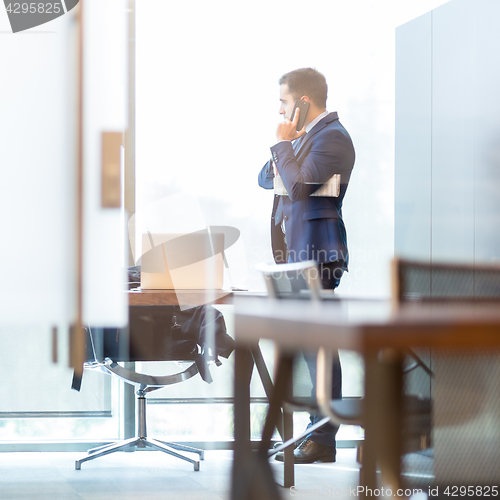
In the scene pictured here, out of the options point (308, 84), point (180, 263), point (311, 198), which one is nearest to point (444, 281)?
point (180, 263)

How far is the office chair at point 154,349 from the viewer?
277 centimetres

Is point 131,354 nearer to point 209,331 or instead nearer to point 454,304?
point 209,331

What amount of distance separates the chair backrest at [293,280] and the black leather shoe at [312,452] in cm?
117

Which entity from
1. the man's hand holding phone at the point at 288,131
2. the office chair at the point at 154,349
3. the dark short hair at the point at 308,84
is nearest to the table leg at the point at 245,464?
the office chair at the point at 154,349

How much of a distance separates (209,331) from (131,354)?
353mm

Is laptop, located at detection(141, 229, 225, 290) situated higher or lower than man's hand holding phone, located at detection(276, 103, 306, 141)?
lower

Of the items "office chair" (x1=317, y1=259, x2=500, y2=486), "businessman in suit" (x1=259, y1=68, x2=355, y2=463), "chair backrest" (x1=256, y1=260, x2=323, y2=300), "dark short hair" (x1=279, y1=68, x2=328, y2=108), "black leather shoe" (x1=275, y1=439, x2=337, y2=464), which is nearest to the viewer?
"office chair" (x1=317, y1=259, x2=500, y2=486)

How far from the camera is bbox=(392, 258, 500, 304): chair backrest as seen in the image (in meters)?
1.22

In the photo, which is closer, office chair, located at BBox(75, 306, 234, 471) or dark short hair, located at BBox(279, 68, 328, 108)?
office chair, located at BBox(75, 306, 234, 471)

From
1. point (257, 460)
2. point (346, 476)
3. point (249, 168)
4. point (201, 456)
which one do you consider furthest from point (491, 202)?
point (257, 460)

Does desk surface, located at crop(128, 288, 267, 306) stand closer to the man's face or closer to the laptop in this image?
the laptop

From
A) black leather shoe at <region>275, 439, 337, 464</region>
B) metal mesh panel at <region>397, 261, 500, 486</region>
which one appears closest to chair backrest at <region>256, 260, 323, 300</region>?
metal mesh panel at <region>397, 261, 500, 486</region>

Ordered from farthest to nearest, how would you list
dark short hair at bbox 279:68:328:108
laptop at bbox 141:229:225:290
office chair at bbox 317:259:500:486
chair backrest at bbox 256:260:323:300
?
dark short hair at bbox 279:68:328:108
laptop at bbox 141:229:225:290
chair backrest at bbox 256:260:323:300
office chair at bbox 317:259:500:486

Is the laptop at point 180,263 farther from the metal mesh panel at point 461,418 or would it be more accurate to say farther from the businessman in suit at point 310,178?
the metal mesh panel at point 461,418
